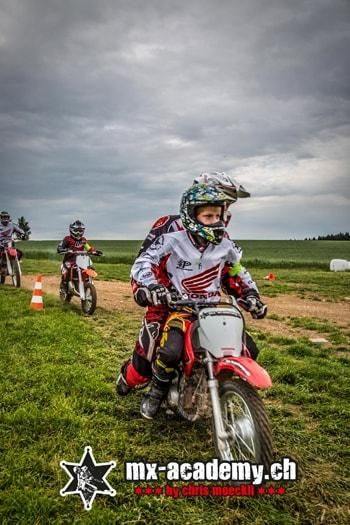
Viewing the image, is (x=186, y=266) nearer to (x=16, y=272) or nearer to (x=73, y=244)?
(x=73, y=244)

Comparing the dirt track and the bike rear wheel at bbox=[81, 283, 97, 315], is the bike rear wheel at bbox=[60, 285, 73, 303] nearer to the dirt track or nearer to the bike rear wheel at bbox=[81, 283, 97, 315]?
the dirt track

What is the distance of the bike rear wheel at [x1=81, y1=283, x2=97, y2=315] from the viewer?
10.3m

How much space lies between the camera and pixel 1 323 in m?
8.68

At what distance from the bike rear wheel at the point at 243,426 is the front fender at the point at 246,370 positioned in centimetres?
12

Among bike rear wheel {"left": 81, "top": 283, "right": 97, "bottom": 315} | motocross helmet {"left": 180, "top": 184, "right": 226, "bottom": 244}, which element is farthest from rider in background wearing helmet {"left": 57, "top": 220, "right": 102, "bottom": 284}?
motocross helmet {"left": 180, "top": 184, "right": 226, "bottom": 244}

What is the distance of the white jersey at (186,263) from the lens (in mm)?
4094

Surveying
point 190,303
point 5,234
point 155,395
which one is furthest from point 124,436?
point 5,234

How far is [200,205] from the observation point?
3963 millimetres

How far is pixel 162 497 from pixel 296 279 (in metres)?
18.8

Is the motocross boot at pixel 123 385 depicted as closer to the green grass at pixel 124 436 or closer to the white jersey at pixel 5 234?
the green grass at pixel 124 436

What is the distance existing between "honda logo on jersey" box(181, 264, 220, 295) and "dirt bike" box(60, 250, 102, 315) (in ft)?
21.4

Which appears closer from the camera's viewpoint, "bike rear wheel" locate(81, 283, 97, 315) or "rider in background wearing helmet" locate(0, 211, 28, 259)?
"bike rear wheel" locate(81, 283, 97, 315)

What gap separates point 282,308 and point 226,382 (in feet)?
30.6

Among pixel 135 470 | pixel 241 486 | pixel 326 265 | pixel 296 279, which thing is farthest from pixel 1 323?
pixel 326 265
